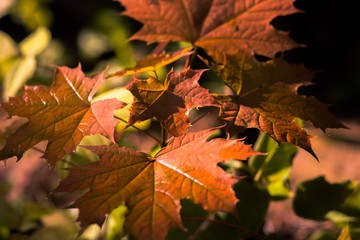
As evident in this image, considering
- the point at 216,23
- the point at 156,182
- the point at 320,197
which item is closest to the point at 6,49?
the point at 216,23

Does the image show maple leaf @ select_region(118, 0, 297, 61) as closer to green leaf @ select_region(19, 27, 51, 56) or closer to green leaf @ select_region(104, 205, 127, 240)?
green leaf @ select_region(104, 205, 127, 240)

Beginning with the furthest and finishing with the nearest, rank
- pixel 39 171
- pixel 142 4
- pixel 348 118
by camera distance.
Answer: pixel 348 118 → pixel 39 171 → pixel 142 4

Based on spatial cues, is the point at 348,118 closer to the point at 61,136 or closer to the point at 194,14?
the point at 194,14

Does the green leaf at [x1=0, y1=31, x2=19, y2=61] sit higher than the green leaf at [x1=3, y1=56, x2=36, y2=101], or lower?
higher

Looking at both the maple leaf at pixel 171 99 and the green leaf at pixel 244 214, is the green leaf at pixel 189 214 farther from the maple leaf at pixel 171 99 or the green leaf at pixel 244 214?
the maple leaf at pixel 171 99

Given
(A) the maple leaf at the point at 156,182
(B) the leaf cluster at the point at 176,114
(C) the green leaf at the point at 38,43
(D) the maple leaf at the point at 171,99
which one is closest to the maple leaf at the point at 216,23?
(B) the leaf cluster at the point at 176,114

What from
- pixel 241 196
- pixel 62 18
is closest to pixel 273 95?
pixel 241 196

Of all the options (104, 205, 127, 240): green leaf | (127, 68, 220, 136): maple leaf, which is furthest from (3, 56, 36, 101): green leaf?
(127, 68, 220, 136): maple leaf
